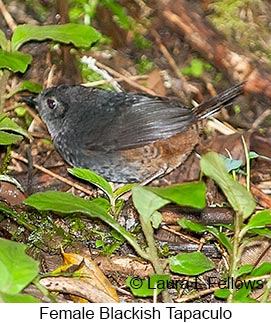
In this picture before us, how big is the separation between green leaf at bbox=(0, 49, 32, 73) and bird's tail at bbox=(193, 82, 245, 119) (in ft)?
3.83

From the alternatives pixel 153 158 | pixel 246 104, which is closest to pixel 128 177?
pixel 153 158

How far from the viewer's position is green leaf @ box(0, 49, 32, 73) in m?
4.46

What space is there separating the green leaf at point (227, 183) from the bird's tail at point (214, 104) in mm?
1959

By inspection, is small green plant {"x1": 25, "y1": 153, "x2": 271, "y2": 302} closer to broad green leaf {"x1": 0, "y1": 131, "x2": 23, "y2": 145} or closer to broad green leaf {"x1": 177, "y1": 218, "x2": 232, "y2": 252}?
broad green leaf {"x1": 177, "y1": 218, "x2": 232, "y2": 252}

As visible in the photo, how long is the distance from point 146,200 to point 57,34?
6.47ft

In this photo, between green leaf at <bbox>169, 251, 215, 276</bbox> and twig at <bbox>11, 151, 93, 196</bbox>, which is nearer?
green leaf at <bbox>169, 251, 215, 276</bbox>

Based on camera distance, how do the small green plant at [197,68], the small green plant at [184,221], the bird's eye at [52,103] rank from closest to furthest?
the small green plant at [184,221]
the bird's eye at [52,103]
the small green plant at [197,68]

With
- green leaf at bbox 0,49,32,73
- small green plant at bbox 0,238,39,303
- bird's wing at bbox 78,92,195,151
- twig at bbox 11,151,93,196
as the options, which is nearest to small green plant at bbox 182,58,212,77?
bird's wing at bbox 78,92,195,151

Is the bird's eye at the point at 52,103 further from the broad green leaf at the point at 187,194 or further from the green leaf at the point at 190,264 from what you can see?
the broad green leaf at the point at 187,194

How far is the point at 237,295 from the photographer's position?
3260mm

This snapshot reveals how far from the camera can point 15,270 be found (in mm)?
2846

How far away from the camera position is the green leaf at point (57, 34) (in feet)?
15.5

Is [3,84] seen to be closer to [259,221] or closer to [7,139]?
[7,139]

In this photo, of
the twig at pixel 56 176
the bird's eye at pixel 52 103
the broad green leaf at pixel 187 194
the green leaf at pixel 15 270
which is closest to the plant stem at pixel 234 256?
the broad green leaf at pixel 187 194
